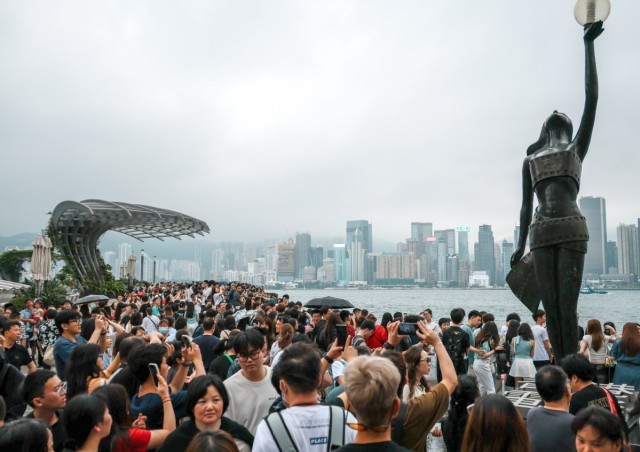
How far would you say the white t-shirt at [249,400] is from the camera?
361cm

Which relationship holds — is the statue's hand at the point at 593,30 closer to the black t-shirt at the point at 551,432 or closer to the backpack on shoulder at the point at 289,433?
the black t-shirt at the point at 551,432

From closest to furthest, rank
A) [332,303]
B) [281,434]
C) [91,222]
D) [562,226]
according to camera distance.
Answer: [281,434]
[562,226]
[332,303]
[91,222]

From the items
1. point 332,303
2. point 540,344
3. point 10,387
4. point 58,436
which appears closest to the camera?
point 58,436

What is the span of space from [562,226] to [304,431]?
4.31 meters

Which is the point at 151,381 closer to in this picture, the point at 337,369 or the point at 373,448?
the point at 337,369

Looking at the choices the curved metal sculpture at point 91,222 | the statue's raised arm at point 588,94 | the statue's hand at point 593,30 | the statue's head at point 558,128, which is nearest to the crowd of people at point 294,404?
the statue's raised arm at point 588,94

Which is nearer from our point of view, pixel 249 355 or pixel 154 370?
pixel 154 370

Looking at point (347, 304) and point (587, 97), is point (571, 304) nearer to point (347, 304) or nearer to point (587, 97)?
point (587, 97)

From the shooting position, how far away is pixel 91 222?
29312mm

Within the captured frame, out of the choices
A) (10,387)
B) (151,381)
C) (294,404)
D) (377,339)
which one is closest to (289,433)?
(294,404)

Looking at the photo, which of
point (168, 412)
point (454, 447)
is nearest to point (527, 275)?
point (454, 447)

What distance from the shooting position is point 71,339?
569cm

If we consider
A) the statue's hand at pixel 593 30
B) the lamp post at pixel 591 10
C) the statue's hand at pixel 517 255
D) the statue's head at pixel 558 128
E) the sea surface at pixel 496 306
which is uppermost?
the lamp post at pixel 591 10

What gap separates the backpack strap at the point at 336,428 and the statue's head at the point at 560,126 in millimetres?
4887
